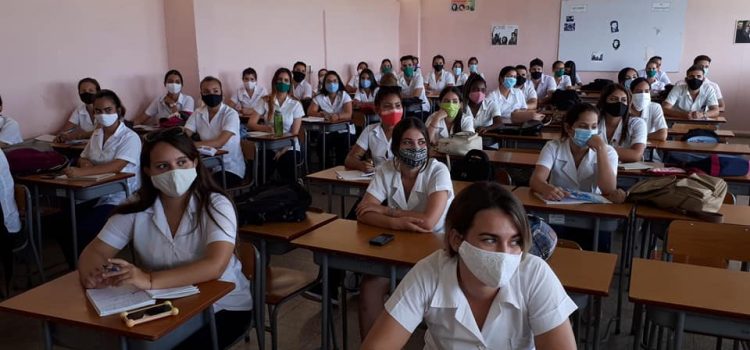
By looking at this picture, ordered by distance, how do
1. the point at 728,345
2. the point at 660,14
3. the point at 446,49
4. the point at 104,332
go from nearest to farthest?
the point at 104,332 → the point at 728,345 → the point at 660,14 → the point at 446,49

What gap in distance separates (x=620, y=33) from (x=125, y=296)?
1133 centimetres

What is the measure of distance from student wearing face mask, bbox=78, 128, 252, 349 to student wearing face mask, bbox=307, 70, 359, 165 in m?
4.88

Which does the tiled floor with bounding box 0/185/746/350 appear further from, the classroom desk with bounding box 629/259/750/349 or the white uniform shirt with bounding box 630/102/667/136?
the white uniform shirt with bounding box 630/102/667/136

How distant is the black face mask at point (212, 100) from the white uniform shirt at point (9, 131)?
1.70m

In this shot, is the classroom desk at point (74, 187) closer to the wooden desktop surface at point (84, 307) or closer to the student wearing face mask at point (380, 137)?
the student wearing face mask at point (380, 137)

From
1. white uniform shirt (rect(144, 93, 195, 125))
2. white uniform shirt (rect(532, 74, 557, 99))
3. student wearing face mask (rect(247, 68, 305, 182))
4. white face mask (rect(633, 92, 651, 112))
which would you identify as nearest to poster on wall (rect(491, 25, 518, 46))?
white uniform shirt (rect(532, 74, 557, 99))

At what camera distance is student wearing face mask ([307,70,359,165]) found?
734 cm

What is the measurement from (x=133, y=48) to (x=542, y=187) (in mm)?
5243

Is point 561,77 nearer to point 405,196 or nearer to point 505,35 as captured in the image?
point 505,35

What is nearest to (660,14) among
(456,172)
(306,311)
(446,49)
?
(446,49)

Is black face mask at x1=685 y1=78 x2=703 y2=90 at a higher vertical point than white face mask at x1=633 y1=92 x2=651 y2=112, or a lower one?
higher

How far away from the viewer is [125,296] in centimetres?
195

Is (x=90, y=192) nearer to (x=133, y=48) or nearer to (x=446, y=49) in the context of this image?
(x=133, y=48)

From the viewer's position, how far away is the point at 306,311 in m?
3.46
